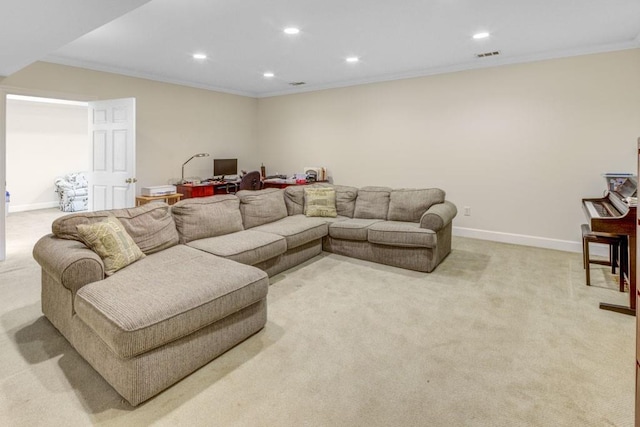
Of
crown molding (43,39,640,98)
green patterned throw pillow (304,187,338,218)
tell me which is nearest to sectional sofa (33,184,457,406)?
green patterned throw pillow (304,187,338,218)

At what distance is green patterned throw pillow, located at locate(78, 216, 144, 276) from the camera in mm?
2318

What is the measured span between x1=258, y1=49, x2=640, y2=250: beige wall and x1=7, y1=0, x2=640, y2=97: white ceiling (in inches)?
11.4

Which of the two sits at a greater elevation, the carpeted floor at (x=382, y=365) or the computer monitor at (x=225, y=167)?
the computer monitor at (x=225, y=167)

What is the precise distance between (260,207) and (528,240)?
3.64 metres

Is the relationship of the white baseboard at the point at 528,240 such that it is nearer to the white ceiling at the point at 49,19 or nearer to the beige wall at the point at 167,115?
the beige wall at the point at 167,115

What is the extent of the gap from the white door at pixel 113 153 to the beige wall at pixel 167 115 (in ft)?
1.28

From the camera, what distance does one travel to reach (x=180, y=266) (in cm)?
241

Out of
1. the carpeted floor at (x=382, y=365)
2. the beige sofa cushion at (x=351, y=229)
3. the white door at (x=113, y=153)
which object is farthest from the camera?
the white door at (x=113, y=153)

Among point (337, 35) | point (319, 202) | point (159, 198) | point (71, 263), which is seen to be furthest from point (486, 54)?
point (159, 198)

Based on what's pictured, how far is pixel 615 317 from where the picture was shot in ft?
8.68

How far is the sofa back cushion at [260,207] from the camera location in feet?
12.6

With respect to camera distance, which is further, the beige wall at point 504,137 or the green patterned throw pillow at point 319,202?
the green patterned throw pillow at point 319,202

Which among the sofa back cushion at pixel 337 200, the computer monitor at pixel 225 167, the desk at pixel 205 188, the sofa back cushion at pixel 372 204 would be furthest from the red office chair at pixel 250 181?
the sofa back cushion at pixel 372 204

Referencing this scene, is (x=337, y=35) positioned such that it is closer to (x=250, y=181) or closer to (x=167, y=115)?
(x=250, y=181)
